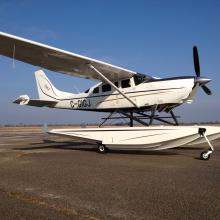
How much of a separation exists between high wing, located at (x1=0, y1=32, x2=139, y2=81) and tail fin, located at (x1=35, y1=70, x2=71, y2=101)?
10.2 feet

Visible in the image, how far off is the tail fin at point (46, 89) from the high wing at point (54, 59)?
10.2 ft

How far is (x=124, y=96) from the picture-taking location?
12.4 m

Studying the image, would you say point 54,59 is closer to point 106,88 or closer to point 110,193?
point 106,88

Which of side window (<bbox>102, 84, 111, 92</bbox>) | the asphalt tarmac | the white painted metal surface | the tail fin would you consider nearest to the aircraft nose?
the white painted metal surface

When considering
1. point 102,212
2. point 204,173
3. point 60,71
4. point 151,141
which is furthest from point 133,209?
point 60,71

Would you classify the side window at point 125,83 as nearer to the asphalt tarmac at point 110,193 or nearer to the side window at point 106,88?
the side window at point 106,88

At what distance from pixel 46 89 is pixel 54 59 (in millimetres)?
5747

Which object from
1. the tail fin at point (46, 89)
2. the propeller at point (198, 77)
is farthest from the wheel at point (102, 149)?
the tail fin at point (46, 89)

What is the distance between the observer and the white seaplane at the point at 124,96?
10.2 meters

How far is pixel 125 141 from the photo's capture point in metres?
11.1

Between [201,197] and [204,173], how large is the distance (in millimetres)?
2300

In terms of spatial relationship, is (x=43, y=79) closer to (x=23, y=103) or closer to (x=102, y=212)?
(x=23, y=103)

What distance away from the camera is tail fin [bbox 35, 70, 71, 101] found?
54.4 feet

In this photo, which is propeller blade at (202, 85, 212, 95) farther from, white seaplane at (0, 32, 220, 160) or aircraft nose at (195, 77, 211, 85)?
aircraft nose at (195, 77, 211, 85)
